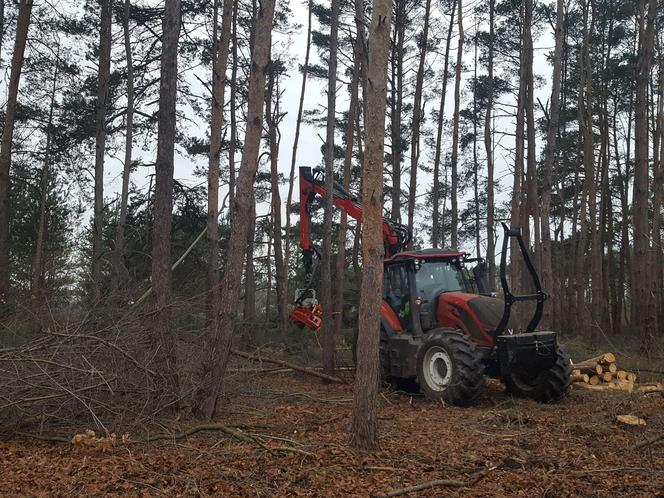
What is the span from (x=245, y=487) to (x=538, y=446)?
120 inches

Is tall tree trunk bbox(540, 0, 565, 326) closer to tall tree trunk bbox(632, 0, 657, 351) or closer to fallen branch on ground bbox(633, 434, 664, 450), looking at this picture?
tall tree trunk bbox(632, 0, 657, 351)

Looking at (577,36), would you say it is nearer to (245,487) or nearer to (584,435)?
(584,435)

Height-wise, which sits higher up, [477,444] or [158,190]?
[158,190]

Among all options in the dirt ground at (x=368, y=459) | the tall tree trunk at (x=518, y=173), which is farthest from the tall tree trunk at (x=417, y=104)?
the dirt ground at (x=368, y=459)

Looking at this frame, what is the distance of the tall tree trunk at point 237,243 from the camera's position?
7578 millimetres

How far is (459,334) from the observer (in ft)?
29.9

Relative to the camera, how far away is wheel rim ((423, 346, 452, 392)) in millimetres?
9242

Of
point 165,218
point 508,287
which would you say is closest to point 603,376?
point 508,287

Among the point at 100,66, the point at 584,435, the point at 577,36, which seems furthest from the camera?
the point at 577,36

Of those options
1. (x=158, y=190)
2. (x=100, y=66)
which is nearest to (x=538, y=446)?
(x=158, y=190)

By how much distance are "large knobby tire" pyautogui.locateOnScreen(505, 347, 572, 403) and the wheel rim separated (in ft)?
3.46

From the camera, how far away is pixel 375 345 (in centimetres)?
606

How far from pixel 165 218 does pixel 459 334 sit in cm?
435

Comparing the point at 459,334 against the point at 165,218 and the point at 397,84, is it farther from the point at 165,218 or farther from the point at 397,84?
the point at 397,84
